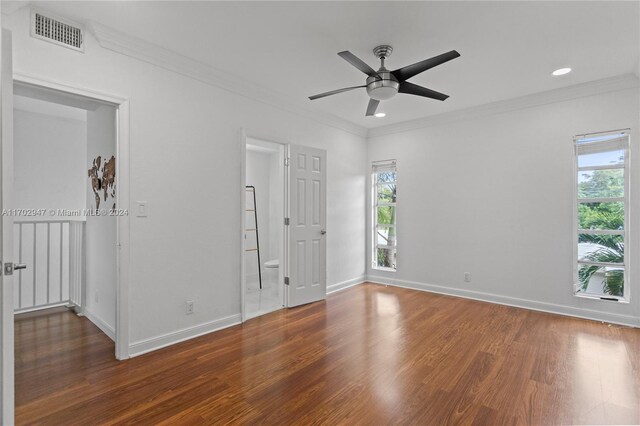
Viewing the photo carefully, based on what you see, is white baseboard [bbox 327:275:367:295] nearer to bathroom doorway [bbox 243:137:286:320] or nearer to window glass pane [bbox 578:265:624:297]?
bathroom doorway [bbox 243:137:286:320]

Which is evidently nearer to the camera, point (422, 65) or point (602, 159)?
point (422, 65)

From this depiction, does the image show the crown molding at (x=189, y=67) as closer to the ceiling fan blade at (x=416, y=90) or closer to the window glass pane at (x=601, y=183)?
the ceiling fan blade at (x=416, y=90)

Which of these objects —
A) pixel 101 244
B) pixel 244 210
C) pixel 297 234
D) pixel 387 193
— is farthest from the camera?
pixel 387 193

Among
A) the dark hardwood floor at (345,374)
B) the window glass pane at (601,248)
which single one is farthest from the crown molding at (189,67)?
the window glass pane at (601,248)

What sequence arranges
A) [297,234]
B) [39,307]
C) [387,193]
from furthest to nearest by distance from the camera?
[387,193] → [297,234] → [39,307]

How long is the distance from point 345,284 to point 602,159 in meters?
3.67

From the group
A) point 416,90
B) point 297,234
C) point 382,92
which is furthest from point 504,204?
point 297,234

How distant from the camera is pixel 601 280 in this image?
364cm

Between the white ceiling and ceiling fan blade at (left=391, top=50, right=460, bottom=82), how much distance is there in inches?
12.0

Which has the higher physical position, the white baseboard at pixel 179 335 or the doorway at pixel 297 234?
the doorway at pixel 297 234

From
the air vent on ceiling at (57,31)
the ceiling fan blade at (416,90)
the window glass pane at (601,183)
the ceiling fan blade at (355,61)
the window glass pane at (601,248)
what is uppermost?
Answer: the air vent on ceiling at (57,31)

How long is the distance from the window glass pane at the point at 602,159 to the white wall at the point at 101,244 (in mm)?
5062

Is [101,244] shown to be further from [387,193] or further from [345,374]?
[387,193]

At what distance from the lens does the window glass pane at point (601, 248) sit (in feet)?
11.6
